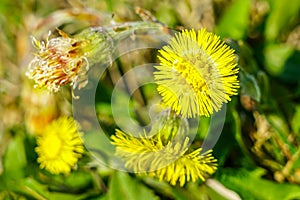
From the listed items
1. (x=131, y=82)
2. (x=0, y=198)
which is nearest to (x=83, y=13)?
(x=131, y=82)

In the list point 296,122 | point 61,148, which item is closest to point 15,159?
point 61,148

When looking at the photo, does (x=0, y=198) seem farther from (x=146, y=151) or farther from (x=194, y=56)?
(x=194, y=56)

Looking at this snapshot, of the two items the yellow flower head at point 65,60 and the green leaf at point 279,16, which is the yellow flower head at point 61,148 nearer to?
the yellow flower head at point 65,60

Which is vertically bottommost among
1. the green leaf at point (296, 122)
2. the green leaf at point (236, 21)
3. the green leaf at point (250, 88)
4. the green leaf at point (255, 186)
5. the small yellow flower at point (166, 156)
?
the green leaf at point (255, 186)

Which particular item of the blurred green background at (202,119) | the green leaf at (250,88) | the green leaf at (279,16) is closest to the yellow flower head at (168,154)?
the blurred green background at (202,119)

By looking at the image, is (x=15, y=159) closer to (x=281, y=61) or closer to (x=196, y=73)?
(x=196, y=73)

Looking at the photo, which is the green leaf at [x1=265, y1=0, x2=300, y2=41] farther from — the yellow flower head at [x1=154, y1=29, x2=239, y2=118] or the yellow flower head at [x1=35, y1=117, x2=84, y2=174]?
the yellow flower head at [x1=35, y1=117, x2=84, y2=174]
